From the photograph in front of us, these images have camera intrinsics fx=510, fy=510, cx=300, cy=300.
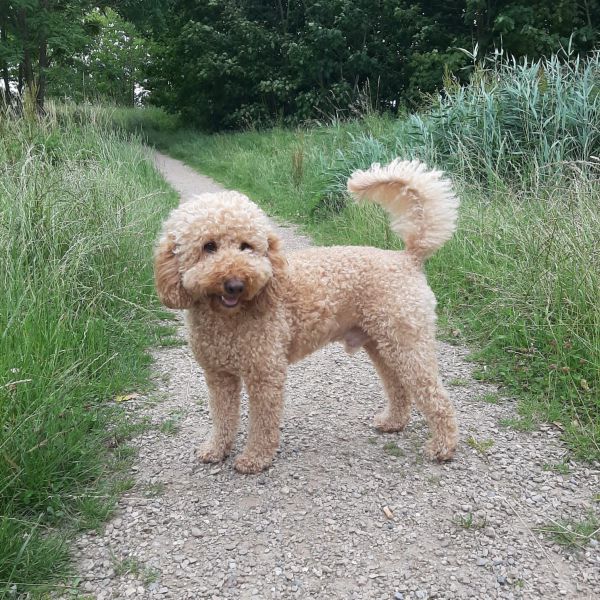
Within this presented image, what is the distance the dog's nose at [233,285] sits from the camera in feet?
7.58

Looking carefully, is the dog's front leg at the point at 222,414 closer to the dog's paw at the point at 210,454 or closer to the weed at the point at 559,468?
the dog's paw at the point at 210,454

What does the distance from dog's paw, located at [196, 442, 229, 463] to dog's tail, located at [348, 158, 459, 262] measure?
5.00ft

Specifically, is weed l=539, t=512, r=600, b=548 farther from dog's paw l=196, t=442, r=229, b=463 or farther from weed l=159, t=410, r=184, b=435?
weed l=159, t=410, r=184, b=435

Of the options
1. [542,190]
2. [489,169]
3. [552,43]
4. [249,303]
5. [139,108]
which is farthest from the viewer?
[139,108]

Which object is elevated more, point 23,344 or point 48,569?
point 23,344

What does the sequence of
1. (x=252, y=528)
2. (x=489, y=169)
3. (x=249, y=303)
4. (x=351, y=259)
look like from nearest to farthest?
(x=252, y=528)
(x=249, y=303)
(x=351, y=259)
(x=489, y=169)

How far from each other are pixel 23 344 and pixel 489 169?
459cm

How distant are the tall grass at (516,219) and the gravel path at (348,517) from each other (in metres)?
0.40

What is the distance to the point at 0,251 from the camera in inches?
132

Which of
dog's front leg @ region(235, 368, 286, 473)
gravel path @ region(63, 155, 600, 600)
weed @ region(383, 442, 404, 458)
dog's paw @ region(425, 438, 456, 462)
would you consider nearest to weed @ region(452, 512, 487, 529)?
gravel path @ region(63, 155, 600, 600)

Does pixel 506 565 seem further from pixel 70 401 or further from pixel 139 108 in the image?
pixel 139 108

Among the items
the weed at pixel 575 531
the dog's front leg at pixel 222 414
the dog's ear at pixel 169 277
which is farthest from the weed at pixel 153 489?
the weed at pixel 575 531

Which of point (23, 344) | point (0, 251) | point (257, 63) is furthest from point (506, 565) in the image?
point (257, 63)

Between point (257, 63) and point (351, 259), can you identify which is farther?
point (257, 63)
